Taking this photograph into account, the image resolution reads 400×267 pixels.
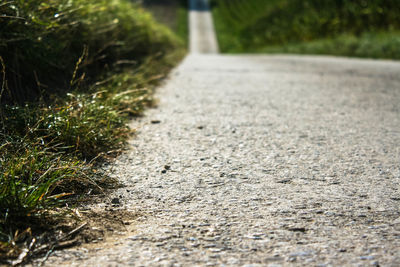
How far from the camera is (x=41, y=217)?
5.37ft

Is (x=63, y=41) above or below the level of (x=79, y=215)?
above

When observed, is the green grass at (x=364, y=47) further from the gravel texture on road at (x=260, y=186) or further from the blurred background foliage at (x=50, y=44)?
the blurred background foliage at (x=50, y=44)

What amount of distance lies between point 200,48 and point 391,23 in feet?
39.3

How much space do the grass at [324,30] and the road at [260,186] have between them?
25.3ft

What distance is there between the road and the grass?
7.71 m

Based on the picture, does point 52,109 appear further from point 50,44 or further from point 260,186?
point 260,186

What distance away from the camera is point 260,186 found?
2141 mm

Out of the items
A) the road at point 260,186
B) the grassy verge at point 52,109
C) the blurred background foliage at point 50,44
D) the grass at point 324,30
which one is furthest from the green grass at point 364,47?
the blurred background foliage at point 50,44

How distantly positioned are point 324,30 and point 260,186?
16872 mm

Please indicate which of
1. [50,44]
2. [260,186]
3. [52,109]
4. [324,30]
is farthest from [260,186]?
[324,30]

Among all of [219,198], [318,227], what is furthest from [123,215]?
[318,227]

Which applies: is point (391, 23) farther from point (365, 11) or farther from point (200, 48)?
point (200, 48)

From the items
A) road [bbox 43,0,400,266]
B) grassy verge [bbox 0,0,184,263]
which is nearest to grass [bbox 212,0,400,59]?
road [bbox 43,0,400,266]

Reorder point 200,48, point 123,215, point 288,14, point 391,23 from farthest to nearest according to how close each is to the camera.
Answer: point 200,48 < point 288,14 < point 391,23 < point 123,215
